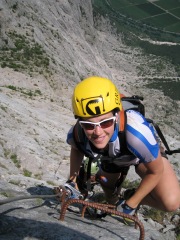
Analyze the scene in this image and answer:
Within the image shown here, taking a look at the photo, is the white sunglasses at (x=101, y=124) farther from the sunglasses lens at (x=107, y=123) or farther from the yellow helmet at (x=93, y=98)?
the yellow helmet at (x=93, y=98)

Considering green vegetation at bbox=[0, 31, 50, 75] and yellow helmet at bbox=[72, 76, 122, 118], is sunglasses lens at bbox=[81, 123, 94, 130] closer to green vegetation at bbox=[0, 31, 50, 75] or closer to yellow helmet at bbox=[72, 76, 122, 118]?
yellow helmet at bbox=[72, 76, 122, 118]

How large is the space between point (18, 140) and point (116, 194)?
25.5ft

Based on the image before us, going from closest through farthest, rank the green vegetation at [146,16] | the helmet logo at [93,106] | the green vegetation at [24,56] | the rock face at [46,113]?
the helmet logo at [93,106]
the rock face at [46,113]
the green vegetation at [24,56]
the green vegetation at [146,16]

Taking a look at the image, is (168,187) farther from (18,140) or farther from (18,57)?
(18,57)

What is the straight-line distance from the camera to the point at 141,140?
21.4 ft

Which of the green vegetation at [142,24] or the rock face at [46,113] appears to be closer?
the rock face at [46,113]

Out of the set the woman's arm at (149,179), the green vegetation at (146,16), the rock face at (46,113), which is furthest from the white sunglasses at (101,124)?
the green vegetation at (146,16)

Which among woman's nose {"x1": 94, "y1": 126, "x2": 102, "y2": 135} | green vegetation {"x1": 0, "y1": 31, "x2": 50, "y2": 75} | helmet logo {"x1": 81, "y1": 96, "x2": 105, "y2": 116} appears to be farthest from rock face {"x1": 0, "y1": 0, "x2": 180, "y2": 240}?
helmet logo {"x1": 81, "y1": 96, "x2": 105, "y2": 116}

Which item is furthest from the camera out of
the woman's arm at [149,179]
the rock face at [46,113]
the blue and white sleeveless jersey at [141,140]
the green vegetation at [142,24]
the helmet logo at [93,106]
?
the green vegetation at [142,24]

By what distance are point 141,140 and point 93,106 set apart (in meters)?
1.06

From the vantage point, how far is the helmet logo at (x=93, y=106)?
20.6 ft

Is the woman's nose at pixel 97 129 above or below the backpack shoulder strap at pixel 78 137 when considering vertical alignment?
above

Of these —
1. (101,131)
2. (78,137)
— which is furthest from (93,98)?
(78,137)

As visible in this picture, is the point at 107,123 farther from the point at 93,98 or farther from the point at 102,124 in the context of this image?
the point at 93,98
